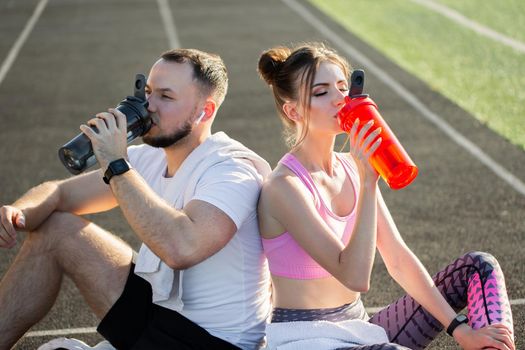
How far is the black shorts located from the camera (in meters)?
4.38

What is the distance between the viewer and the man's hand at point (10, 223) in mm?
4633

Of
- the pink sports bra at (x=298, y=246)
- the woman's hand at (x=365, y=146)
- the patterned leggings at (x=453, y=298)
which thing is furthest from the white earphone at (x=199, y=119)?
the patterned leggings at (x=453, y=298)

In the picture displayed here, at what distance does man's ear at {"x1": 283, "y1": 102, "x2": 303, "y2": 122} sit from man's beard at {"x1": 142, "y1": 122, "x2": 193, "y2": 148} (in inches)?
16.8

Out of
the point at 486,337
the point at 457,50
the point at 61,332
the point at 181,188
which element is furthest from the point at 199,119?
the point at 457,50

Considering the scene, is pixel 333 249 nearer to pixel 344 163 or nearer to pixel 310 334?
pixel 310 334

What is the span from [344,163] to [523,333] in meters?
1.56

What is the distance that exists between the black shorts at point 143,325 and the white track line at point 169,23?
11.8 metres

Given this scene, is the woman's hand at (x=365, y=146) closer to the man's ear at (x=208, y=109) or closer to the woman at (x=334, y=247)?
the woman at (x=334, y=247)

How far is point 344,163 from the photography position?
4.59 m

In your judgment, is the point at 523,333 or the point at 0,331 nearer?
the point at 0,331

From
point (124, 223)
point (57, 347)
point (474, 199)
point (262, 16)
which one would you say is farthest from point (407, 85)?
point (57, 347)

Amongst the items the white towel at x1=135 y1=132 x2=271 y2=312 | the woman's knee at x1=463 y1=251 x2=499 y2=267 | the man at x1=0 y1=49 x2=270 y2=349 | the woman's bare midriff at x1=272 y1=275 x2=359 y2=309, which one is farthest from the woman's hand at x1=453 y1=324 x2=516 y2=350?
the white towel at x1=135 y1=132 x2=271 y2=312

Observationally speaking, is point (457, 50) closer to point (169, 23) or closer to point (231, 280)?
point (169, 23)

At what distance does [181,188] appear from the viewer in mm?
4465
